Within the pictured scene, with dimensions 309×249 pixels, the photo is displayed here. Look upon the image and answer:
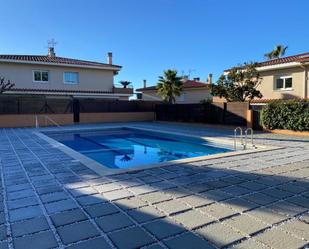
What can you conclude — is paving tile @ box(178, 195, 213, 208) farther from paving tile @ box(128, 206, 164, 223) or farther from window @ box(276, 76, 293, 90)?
window @ box(276, 76, 293, 90)

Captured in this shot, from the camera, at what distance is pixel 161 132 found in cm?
1855

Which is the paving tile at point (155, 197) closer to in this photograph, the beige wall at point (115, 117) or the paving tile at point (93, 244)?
the paving tile at point (93, 244)

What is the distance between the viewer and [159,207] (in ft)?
15.6

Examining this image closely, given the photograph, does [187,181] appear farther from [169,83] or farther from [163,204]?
[169,83]

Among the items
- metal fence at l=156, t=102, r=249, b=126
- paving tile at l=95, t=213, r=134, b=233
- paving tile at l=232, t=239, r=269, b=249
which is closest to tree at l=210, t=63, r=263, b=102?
metal fence at l=156, t=102, r=249, b=126

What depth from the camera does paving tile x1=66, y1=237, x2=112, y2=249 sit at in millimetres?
3490

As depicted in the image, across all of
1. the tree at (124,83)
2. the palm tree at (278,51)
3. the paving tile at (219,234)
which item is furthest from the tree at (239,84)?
the palm tree at (278,51)

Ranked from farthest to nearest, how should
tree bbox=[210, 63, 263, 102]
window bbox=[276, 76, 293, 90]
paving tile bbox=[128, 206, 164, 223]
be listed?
window bbox=[276, 76, 293, 90], tree bbox=[210, 63, 263, 102], paving tile bbox=[128, 206, 164, 223]

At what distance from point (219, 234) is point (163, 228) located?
782 mm

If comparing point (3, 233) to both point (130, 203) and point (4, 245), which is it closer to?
point (4, 245)

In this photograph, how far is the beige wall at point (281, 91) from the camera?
21.0m

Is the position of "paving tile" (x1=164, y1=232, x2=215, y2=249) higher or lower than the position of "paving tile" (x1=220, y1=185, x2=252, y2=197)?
lower

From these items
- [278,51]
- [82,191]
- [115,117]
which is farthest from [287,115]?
[278,51]

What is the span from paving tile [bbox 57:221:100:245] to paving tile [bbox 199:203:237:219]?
180 centimetres
